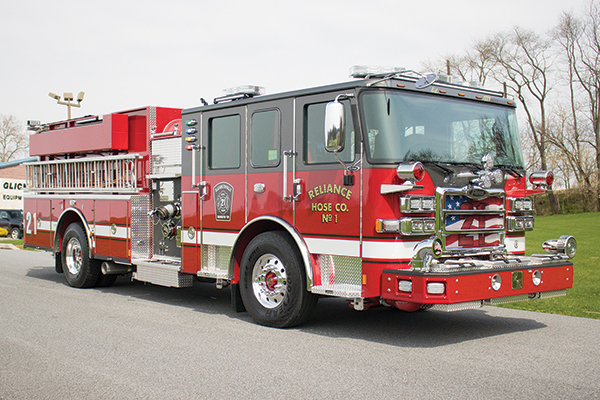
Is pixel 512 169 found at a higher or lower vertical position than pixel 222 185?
higher

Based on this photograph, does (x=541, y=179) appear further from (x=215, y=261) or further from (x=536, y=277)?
(x=215, y=261)

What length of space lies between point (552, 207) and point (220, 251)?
41.5 m

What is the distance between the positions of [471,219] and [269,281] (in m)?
2.38

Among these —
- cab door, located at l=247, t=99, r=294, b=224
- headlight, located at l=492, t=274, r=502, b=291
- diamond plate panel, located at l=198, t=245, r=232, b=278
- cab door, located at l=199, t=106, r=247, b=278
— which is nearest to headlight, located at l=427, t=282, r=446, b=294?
headlight, located at l=492, t=274, r=502, b=291

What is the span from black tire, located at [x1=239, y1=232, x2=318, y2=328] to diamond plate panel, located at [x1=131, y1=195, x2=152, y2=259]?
8.51 feet

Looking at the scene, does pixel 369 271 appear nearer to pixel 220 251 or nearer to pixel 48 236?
pixel 220 251

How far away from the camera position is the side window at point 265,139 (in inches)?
291

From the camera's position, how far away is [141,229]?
382 inches

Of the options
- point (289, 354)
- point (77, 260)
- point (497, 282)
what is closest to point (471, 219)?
point (497, 282)

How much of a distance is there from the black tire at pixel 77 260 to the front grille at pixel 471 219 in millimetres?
6471

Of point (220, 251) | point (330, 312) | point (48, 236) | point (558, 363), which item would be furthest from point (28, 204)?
point (558, 363)

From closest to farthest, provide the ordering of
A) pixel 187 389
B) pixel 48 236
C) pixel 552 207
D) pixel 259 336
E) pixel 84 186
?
pixel 187 389, pixel 259 336, pixel 84 186, pixel 48 236, pixel 552 207

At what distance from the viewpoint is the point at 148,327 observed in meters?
7.27

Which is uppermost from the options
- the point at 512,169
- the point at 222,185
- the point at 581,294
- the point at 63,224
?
the point at 512,169
